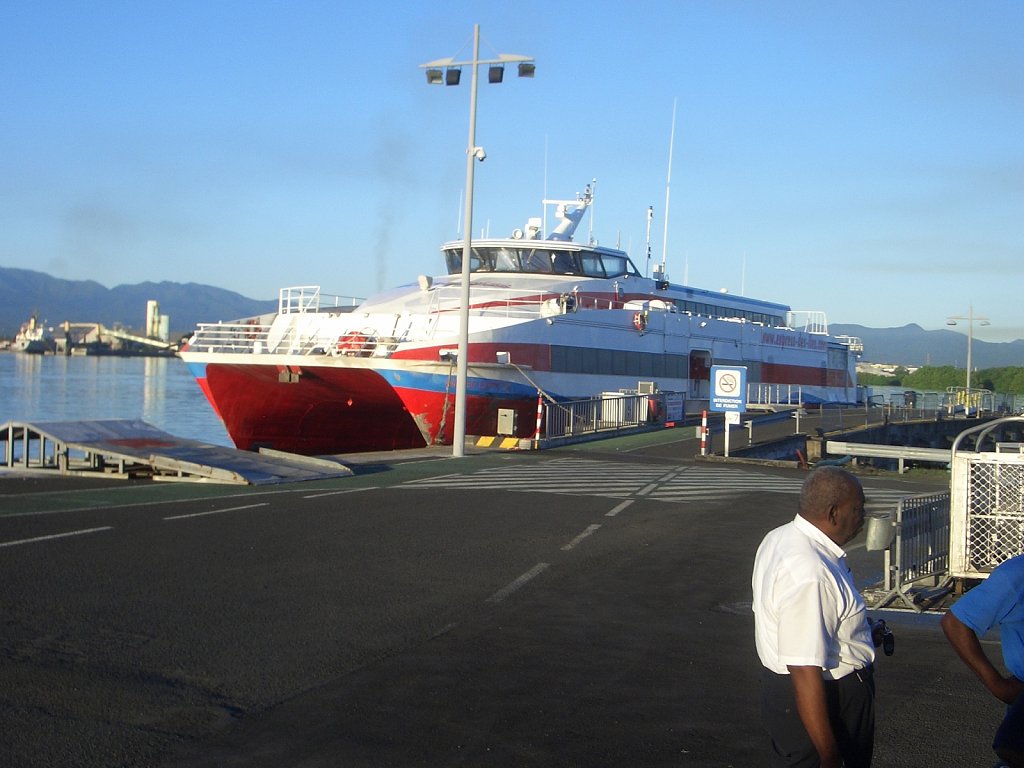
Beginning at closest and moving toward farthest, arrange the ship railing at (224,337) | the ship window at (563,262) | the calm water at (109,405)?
the ship railing at (224,337)
the ship window at (563,262)
the calm water at (109,405)

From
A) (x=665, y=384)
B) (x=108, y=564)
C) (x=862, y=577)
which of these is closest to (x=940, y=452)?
(x=862, y=577)

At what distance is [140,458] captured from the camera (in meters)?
16.1

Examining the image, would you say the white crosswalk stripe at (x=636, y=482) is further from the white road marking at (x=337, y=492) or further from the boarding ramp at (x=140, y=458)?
the boarding ramp at (x=140, y=458)

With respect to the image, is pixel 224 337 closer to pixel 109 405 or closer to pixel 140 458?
pixel 140 458

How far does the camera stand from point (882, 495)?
58.0 feet

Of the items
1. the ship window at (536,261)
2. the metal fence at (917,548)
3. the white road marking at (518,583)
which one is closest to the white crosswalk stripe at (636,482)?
the metal fence at (917,548)

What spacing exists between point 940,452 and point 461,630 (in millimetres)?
11069

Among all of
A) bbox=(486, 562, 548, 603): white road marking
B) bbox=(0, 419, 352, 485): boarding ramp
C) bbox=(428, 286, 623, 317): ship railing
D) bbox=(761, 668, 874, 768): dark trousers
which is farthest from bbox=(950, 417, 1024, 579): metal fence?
bbox=(428, 286, 623, 317): ship railing

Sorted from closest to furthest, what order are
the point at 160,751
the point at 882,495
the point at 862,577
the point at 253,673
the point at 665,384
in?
the point at 160,751 < the point at 253,673 < the point at 862,577 < the point at 882,495 < the point at 665,384

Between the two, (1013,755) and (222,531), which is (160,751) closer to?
(1013,755)

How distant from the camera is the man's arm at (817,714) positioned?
342cm

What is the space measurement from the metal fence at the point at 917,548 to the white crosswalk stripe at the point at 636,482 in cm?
585

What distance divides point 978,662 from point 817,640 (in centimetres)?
75

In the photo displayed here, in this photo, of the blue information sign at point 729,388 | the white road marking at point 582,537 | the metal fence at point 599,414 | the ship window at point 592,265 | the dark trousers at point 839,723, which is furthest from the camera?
the ship window at point 592,265
